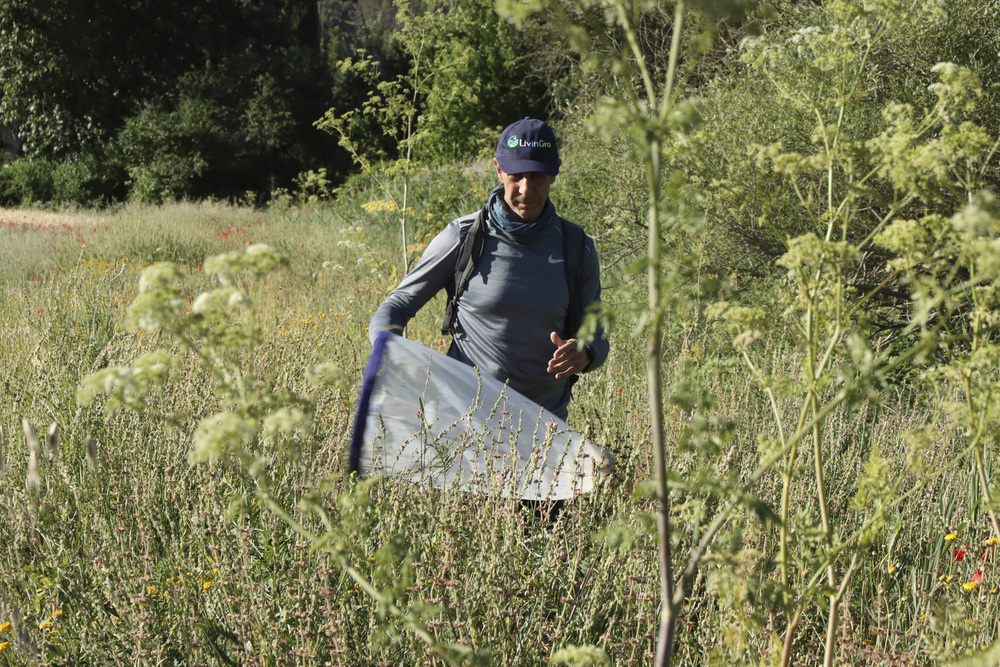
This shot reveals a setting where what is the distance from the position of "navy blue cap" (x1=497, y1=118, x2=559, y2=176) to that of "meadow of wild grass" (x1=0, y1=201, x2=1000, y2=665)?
86 centimetres

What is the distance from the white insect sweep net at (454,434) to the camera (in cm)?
204

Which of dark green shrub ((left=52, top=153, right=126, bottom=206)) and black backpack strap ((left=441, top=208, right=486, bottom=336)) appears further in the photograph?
dark green shrub ((left=52, top=153, right=126, bottom=206))

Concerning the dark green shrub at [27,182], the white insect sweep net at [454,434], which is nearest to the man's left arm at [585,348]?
the white insect sweep net at [454,434]

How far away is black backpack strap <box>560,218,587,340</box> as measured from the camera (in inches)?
111

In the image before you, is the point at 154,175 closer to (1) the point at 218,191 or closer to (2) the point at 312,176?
(1) the point at 218,191

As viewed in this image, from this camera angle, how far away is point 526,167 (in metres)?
2.66

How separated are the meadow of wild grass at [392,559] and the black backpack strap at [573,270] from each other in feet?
1.33

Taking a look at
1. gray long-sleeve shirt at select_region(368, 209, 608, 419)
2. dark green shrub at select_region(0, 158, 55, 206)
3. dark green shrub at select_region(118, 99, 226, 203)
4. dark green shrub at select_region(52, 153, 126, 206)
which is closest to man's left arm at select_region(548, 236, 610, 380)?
gray long-sleeve shirt at select_region(368, 209, 608, 419)

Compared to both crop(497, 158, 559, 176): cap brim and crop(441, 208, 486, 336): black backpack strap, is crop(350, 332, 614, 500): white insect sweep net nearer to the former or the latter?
crop(441, 208, 486, 336): black backpack strap

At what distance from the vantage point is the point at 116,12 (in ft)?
83.8

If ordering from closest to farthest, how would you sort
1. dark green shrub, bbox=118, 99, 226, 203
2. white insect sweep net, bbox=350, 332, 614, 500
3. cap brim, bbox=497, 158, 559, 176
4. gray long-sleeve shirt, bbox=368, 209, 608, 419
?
white insect sweep net, bbox=350, 332, 614, 500
cap brim, bbox=497, 158, 559, 176
gray long-sleeve shirt, bbox=368, 209, 608, 419
dark green shrub, bbox=118, 99, 226, 203

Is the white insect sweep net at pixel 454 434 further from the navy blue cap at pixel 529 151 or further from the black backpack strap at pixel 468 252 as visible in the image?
the navy blue cap at pixel 529 151

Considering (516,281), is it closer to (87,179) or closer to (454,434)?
(454,434)

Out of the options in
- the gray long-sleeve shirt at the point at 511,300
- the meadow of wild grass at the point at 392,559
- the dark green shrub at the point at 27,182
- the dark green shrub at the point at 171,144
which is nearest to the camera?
the meadow of wild grass at the point at 392,559
